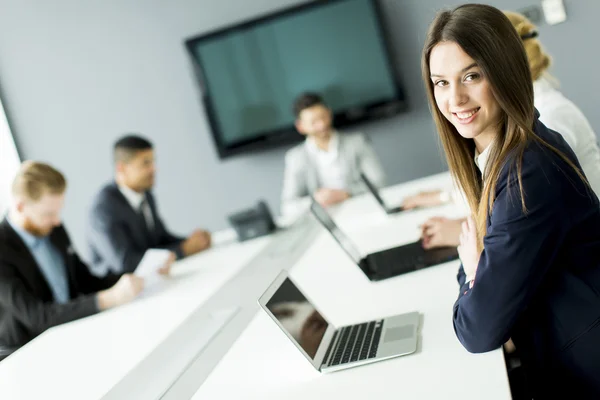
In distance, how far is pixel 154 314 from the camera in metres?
2.42

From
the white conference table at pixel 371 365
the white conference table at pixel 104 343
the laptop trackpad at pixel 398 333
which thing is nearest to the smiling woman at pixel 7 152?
the white conference table at pixel 104 343

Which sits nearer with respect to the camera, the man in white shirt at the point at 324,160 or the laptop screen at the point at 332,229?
the laptop screen at the point at 332,229

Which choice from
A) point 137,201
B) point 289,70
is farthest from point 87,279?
point 289,70

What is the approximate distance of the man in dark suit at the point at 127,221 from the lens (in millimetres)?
3682

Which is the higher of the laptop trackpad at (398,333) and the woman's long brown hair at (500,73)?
the woman's long brown hair at (500,73)

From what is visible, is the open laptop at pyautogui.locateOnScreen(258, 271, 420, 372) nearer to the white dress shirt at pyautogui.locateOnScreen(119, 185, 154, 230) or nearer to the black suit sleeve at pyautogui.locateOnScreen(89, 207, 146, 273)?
the black suit sleeve at pyautogui.locateOnScreen(89, 207, 146, 273)

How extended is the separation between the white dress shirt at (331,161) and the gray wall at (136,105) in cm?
66

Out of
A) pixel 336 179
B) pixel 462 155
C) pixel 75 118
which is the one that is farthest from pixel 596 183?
pixel 75 118

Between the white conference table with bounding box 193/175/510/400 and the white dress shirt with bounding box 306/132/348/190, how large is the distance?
187 cm

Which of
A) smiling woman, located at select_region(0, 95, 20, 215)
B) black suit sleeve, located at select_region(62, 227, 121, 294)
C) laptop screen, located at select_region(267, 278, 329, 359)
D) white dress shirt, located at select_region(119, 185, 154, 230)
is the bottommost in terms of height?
black suit sleeve, located at select_region(62, 227, 121, 294)

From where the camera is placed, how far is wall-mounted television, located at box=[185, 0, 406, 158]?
4.75 metres

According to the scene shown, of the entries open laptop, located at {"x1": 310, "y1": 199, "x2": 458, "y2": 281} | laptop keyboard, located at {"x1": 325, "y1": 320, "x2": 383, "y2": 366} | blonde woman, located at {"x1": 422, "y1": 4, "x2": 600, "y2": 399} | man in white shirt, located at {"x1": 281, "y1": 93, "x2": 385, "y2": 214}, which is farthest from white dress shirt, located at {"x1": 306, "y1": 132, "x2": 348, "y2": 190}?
blonde woman, located at {"x1": 422, "y1": 4, "x2": 600, "y2": 399}

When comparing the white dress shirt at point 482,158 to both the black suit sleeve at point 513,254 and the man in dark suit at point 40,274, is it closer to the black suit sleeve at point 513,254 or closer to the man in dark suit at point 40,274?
the black suit sleeve at point 513,254

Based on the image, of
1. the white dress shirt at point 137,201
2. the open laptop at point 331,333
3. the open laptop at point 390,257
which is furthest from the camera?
the white dress shirt at point 137,201
